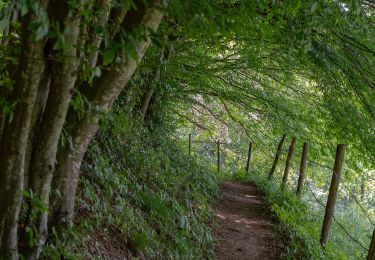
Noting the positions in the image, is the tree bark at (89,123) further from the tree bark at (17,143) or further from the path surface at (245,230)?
the path surface at (245,230)

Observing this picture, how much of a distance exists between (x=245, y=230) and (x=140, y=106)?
4014mm

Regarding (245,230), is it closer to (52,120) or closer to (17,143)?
(52,120)

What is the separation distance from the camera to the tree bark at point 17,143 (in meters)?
2.79

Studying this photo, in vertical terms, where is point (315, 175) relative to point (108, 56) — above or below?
below

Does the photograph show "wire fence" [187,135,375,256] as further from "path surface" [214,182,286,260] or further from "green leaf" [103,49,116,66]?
"green leaf" [103,49,116,66]

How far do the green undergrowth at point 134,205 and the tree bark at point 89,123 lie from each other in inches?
19.1

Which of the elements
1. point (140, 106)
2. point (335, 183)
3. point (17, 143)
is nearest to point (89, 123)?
point (17, 143)

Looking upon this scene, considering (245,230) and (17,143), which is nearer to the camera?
(17,143)

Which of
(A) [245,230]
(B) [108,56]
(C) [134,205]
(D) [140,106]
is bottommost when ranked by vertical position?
→ (A) [245,230]

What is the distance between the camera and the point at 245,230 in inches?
363

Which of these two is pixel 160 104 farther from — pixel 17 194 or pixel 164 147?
pixel 17 194

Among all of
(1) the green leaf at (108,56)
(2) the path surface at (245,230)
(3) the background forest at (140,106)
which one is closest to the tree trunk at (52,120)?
(3) the background forest at (140,106)

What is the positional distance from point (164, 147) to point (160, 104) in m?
1.68

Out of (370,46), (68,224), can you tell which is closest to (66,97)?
(68,224)
